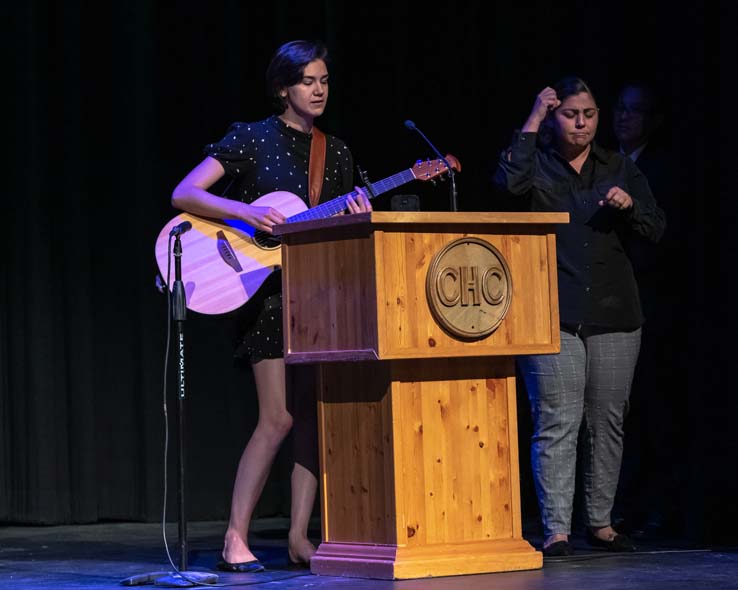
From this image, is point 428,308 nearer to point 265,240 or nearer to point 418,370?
point 418,370

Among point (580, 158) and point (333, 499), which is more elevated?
point (580, 158)

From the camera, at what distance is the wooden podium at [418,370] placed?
3703 millimetres

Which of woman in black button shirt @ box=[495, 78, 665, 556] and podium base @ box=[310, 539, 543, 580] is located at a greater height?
woman in black button shirt @ box=[495, 78, 665, 556]

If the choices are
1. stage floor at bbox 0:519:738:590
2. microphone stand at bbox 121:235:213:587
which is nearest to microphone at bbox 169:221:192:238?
microphone stand at bbox 121:235:213:587

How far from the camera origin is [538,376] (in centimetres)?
441

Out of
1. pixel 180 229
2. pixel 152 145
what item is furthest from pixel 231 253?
pixel 152 145

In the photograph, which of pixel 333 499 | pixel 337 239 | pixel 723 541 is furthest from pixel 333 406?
pixel 723 541

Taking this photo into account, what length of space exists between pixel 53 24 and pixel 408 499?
3.20 m

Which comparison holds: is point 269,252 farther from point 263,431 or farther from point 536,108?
point 536,108

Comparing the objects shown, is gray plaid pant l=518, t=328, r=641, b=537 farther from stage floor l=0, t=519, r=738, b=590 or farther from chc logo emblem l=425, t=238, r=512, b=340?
chc logo emblem l=425, t=238, r=512, b=340

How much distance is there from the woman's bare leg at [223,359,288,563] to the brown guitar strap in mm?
562

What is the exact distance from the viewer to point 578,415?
4418mm

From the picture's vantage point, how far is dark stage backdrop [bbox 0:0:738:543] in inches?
230

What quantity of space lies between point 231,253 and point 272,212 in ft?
0.69
